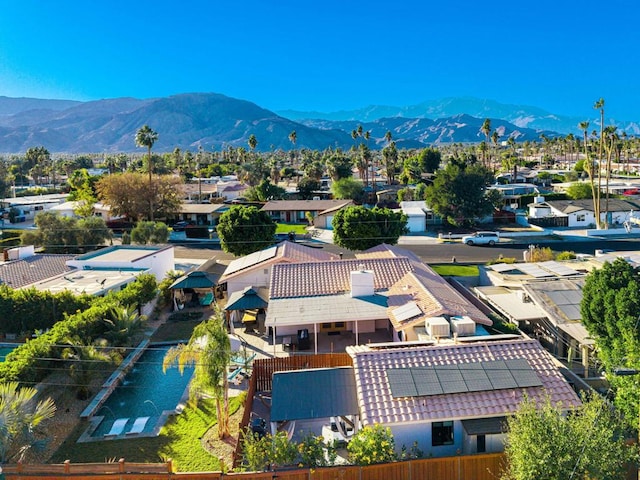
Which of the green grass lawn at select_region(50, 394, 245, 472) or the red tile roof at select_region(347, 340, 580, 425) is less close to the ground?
the red tile roof at select_region(347, 340, 580, 425)

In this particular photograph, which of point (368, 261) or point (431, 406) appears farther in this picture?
point (368, 261)

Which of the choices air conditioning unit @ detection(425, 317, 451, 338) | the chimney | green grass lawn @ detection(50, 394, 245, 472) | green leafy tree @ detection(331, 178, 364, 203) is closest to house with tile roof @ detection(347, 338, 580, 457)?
air conditioning unit @ detection(425, 317, 451, 338)

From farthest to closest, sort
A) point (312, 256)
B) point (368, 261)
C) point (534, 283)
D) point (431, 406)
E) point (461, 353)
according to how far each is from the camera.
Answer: point (312, 256)
point (368, 261)
point (534, 283)
point (461, 353)
point (431, 406)

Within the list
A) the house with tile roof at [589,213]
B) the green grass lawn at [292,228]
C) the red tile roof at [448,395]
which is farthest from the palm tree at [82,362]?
the house with tile roof at [589,213]

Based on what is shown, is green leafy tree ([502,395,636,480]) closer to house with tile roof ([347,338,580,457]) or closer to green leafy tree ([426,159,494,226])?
house with tile roof ([347,338,580,457])

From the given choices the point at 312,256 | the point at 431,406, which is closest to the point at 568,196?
the point at 312,256

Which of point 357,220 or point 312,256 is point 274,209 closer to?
point 357,220
